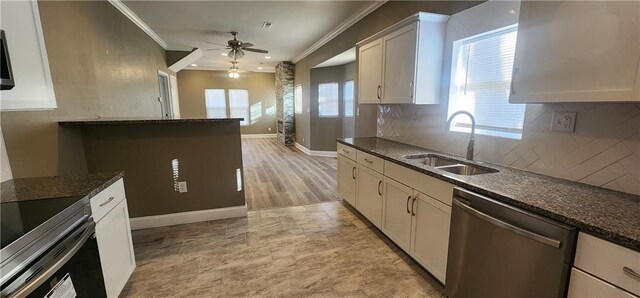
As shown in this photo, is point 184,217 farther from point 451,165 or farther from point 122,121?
point 451,165

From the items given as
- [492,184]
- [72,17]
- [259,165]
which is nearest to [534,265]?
[492,184]

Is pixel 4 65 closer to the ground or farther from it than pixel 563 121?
farther from it

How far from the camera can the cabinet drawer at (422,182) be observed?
1.67 metres

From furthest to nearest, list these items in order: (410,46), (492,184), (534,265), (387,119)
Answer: (387,119) → (410,46) → (492,184) → (534,265)

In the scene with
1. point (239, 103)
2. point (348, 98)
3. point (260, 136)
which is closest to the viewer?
point (348, 98)

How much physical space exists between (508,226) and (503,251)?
15 centimetres

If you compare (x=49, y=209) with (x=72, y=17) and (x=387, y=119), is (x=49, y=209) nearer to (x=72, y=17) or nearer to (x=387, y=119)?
(x=72, y=17)

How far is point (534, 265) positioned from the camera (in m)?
1.18

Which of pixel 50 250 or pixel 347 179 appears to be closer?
pixel 50 250

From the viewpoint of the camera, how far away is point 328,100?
662cm

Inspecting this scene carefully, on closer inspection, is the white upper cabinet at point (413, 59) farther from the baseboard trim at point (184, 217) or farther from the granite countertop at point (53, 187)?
the granite countertop at point (53, 187)

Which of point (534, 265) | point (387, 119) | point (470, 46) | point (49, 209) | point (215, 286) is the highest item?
point (470, 46)

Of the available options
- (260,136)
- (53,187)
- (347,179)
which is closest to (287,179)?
(347,179)

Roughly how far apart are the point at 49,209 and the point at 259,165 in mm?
4492
